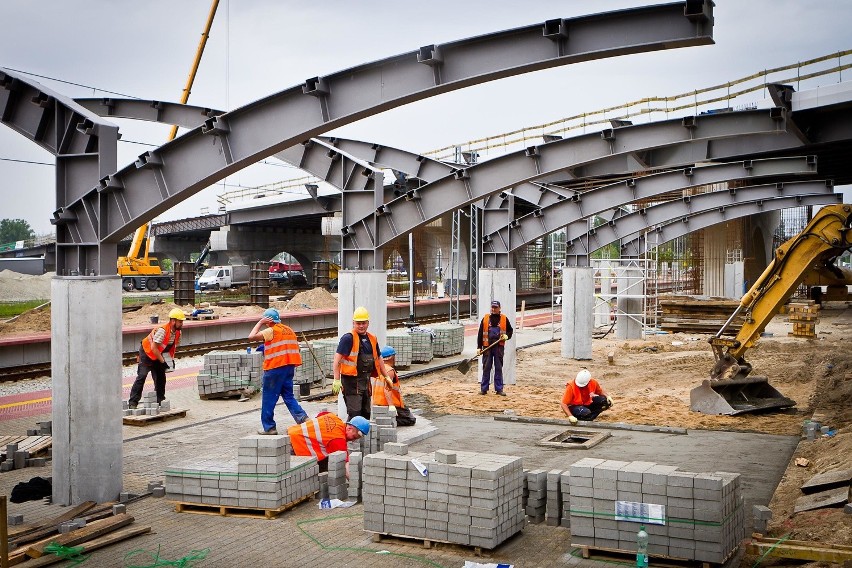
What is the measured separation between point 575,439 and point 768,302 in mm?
5922

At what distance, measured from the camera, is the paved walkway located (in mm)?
7824

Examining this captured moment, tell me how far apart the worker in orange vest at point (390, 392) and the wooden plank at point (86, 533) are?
15.2ft

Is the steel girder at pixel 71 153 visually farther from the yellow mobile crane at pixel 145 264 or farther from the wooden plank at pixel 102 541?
the yellow mobile crane at pixel 145 264

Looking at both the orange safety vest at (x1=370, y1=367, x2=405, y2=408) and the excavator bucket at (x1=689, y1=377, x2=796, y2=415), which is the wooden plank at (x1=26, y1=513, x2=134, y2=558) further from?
the excavator bucket at (x1=689, y1=377, x2=796, y2=415)

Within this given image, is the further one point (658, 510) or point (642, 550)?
point (658, 510)

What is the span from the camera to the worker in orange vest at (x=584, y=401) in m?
14.3

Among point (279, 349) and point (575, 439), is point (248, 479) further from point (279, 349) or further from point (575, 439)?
point (575, 439)

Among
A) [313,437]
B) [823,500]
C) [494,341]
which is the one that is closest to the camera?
[823,500]

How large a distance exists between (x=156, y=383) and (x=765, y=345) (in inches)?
821

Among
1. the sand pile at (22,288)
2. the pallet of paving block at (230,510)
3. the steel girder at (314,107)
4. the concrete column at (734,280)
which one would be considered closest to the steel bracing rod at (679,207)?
the steel girder at (314,107)

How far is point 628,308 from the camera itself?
1240 inches

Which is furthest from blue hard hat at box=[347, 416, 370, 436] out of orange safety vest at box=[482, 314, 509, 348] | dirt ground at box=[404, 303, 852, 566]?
orange safety vest at box=[482, 314, 509, 348]

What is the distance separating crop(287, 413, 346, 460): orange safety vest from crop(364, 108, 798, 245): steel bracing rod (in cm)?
470

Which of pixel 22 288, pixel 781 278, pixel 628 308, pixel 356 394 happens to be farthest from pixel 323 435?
pixel 22 288
